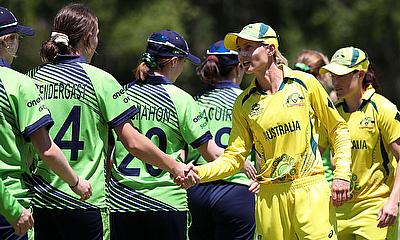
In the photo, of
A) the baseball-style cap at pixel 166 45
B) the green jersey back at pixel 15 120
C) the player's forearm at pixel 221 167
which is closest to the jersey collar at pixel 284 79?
the player's forearm at pixel 221 167

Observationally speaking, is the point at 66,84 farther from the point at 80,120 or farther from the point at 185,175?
the point at 185,175

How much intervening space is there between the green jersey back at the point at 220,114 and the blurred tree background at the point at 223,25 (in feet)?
44.5

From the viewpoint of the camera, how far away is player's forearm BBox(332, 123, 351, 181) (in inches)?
255

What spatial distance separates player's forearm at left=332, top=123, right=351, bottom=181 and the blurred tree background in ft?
50.7

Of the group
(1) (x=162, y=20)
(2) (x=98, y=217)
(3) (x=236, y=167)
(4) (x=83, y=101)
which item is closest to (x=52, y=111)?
(4) (x=83, y=101)

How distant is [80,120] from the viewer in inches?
249

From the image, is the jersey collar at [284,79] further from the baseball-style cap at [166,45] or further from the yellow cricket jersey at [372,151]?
the yellow cricket jersey at [372,151]

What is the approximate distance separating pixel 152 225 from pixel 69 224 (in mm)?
767

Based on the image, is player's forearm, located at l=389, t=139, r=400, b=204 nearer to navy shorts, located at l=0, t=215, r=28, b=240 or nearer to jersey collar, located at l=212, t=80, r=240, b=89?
jersey collar, located at l=212, t=80, r=240, b=89

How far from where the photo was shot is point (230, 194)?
808 centimetres

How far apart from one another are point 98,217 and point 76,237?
0.19 m

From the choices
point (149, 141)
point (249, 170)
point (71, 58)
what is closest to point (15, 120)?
point (71, 58)

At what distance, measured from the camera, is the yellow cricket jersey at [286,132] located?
21.2 feet

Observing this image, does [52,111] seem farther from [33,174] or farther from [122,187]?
[122,187]
